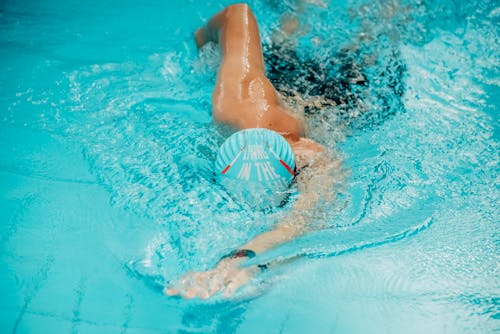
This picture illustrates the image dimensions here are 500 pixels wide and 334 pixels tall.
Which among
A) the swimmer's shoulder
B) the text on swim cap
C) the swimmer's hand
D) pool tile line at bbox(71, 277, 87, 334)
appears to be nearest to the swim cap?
the text on swim cap

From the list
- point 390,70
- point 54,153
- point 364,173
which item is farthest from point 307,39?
point 54,153

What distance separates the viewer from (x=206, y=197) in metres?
3.47

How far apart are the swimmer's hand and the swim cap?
1.68 feet

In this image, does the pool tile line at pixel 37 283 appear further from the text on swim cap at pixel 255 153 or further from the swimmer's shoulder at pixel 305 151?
the swimmer's shoulder at pixel 305 151

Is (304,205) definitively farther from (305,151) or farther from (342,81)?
(342,81)

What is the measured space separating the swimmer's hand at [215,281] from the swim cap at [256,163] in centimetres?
51

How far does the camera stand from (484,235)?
3.51m

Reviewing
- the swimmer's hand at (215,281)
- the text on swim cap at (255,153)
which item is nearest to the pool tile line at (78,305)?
the swimmer's hand at (215,281)

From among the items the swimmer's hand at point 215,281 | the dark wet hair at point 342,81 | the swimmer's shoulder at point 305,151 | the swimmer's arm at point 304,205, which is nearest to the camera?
the swimmer's hand at point 215,281

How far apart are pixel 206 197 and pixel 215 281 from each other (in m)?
0.84

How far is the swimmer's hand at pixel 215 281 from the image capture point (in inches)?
110

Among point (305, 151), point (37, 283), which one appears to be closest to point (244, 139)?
point (305, 151)

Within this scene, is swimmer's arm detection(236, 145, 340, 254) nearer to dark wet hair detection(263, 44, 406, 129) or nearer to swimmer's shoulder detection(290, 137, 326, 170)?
swimmer's shoulder detection(290, 137, 326, 170)

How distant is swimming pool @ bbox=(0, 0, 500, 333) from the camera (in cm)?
306
